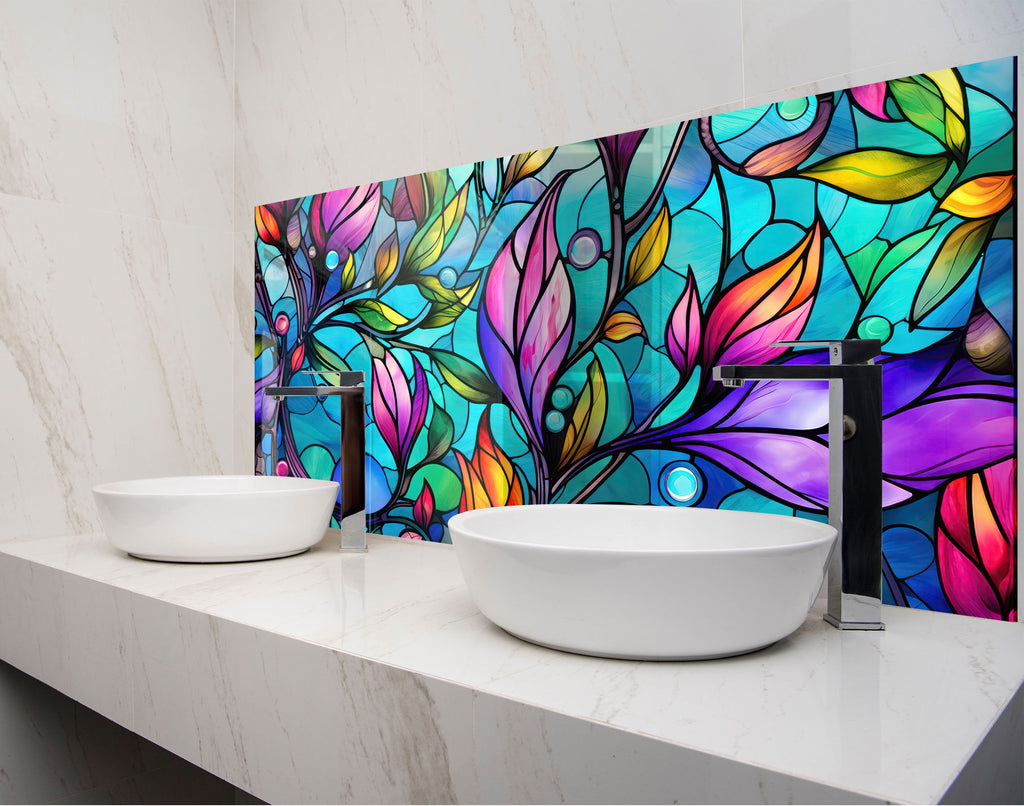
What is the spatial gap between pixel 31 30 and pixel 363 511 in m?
1.22

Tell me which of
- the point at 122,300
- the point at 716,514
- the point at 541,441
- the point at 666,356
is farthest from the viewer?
the point at 122,300

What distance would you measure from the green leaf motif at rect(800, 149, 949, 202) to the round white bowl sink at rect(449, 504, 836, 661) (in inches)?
19.8

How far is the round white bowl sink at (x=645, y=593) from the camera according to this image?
78 centimetres

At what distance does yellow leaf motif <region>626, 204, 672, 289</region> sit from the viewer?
1.26 metres

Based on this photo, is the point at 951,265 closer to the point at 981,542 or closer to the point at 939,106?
the point at 939,106

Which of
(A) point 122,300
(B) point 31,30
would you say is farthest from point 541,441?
(B) point 31,30

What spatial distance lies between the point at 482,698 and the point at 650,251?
790 mm

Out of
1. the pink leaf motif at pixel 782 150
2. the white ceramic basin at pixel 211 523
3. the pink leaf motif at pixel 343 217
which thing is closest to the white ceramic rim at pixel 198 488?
the white ceramic basin at pixel 211 523

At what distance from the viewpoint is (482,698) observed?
0.76 metres

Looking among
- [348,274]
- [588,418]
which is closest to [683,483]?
[588,418]

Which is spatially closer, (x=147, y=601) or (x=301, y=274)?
(x=147, y=601)

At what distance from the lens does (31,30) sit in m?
1.61

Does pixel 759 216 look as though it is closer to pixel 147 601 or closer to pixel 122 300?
pixel 147 601

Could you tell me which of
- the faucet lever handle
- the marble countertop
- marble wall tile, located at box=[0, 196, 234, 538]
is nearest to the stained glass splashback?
the faucet lever handle
